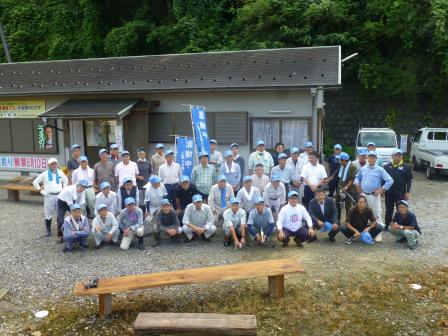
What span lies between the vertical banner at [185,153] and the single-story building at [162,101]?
1707 mm

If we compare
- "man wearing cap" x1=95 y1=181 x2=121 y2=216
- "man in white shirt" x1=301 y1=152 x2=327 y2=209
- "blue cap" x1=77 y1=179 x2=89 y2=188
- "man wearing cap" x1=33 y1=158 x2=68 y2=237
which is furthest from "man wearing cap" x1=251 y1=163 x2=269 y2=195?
"man wearing cap" x1=33 y1=158 x2=68 y2=237

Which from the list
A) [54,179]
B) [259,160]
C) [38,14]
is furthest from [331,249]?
[38,14]

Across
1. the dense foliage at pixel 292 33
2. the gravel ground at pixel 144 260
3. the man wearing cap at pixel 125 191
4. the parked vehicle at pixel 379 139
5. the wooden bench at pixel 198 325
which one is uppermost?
the dense foliage at pixel 292 33

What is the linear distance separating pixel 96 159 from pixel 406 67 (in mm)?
15491

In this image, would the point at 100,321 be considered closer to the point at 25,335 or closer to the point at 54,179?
the point at 25,335

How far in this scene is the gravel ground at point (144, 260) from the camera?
6.41m

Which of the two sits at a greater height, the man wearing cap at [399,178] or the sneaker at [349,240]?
the man wearing cap at [399,178]

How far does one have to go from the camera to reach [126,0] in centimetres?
2998

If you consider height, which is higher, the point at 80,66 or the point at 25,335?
the point at 80,66

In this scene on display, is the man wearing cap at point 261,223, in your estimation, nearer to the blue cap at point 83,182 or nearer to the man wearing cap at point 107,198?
the man wearing cap at point 107,198

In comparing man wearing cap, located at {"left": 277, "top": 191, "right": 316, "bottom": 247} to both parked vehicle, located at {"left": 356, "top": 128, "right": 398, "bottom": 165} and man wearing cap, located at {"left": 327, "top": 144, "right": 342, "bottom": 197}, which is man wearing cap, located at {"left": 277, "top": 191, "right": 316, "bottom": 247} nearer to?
man wearing cap, located at {"left": 327, "top": 144, "right": 342, "bottom": 197}

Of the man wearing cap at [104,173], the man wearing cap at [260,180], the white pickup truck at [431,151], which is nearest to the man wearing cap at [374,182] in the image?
the man wearing cap at [260,180]

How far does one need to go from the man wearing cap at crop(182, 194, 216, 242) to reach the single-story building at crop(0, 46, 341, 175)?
4.60 m

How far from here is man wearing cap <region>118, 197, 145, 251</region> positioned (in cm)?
802
